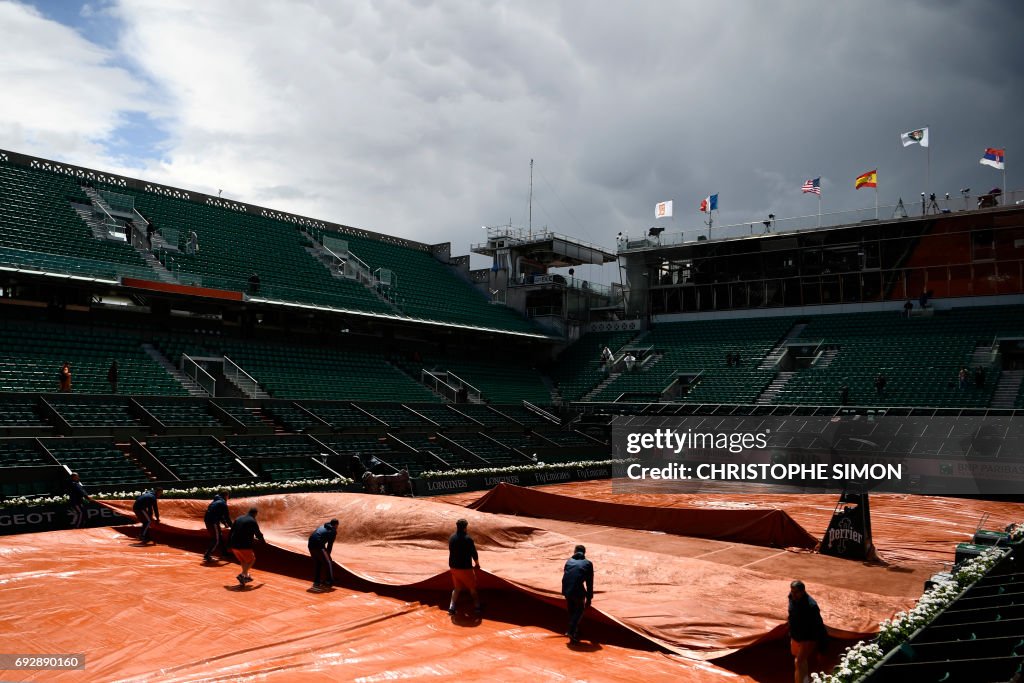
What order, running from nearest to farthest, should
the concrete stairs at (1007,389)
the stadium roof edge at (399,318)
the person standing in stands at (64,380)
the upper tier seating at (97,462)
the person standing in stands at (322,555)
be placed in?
the person standing in stands at (322,555) < the upper tier seating at (97,462) < the person standing in stands at (64,380) < the concrete stairs at (1007,389) < the stadium roof edge at (399,318)

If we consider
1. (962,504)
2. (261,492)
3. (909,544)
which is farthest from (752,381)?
(261,492)

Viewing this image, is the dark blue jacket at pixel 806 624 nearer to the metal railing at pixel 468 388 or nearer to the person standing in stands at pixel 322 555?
the person standing in stands at pixel 322 555

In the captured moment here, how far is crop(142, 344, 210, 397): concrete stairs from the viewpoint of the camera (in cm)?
3012

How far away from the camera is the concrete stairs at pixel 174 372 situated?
3012cm

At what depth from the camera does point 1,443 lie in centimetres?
2073

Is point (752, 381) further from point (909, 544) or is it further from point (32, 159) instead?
point (32, 159)

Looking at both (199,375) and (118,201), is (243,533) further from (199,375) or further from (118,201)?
(118,201)

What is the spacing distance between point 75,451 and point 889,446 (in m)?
30.8

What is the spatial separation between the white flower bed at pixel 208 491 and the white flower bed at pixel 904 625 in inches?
674

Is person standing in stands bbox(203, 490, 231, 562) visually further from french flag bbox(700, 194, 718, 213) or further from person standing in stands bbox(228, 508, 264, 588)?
french flag bbox(700, 194, 718, 213)

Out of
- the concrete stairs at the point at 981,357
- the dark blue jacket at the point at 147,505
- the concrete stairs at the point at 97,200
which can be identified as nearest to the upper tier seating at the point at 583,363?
the concrete stairs at the point at 981,357

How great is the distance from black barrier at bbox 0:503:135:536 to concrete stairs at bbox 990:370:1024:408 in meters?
35.3

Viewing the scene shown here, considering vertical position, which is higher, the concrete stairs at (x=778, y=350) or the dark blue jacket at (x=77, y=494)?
the concrete stairs at (x=778, y=350)

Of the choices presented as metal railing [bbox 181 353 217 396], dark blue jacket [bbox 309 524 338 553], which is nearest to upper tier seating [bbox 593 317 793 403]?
metal railing [bbox 181 353 217 396]
